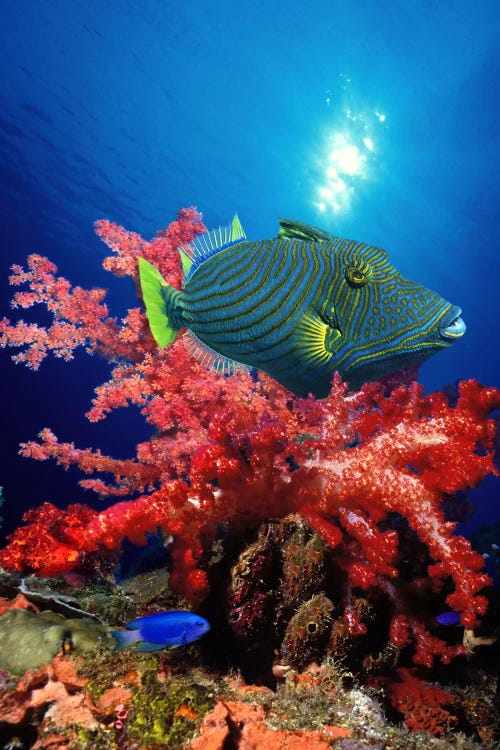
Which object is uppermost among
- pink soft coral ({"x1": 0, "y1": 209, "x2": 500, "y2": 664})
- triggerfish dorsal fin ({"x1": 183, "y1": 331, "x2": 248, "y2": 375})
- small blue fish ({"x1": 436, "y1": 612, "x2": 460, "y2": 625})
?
triggerfish dorsal fin ({"x1": 183, "y1": 331, "x2": 248, "y2": 375})

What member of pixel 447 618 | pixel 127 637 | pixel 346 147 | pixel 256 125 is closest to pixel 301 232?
pixel 127 637

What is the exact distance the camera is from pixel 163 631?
5.52ft

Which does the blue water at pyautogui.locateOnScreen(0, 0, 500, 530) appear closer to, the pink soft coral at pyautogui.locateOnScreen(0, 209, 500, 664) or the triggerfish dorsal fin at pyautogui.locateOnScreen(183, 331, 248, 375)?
the pink soft coral at pyautogui.locateOnScreen(0, 209, 500, 664)

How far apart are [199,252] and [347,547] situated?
6.85 ft

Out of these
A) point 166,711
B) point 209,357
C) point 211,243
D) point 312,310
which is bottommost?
point 166,711

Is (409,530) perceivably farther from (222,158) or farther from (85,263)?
(85,263)

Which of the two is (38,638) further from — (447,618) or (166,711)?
(447,618)

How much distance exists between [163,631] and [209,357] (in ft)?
5.02

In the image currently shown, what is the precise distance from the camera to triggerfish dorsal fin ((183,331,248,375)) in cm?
251

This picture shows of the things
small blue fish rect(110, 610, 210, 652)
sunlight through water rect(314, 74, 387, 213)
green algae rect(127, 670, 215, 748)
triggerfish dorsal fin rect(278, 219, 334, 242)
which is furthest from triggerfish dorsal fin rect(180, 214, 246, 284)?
sunlight through water rect(314, 74, 387, 213)

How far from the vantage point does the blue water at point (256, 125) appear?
22203 millimetres

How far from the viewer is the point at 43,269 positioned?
4426mm

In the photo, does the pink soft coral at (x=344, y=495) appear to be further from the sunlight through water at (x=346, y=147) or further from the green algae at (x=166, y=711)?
the sunlight through water at (x=346, y=147)

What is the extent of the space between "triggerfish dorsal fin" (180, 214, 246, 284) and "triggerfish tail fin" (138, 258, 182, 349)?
0.75ft
